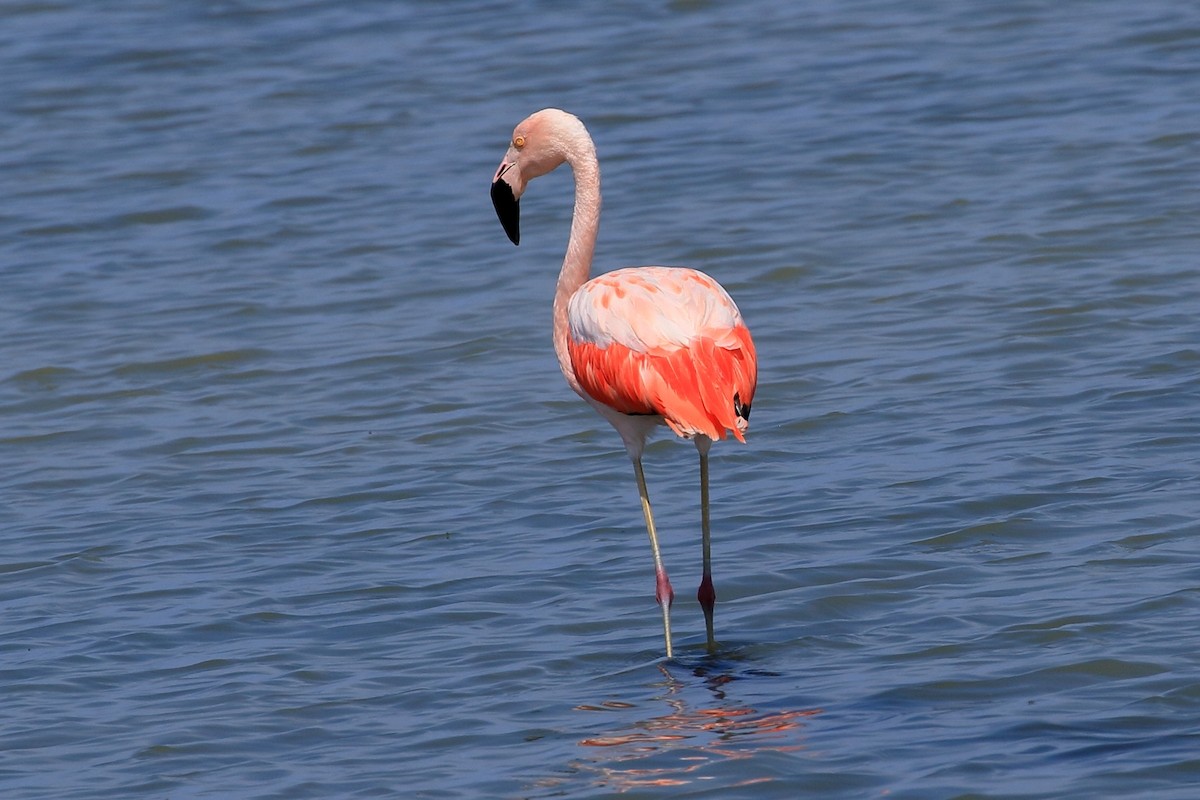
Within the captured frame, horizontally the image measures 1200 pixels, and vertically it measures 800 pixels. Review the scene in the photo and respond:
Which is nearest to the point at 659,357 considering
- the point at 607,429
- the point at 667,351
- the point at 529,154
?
the point at 667,351

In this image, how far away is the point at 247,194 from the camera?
14.2 metres

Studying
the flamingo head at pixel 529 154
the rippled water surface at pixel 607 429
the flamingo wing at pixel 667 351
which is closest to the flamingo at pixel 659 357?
the flamingo wing at pixel 667 351

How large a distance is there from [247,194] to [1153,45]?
283 inches

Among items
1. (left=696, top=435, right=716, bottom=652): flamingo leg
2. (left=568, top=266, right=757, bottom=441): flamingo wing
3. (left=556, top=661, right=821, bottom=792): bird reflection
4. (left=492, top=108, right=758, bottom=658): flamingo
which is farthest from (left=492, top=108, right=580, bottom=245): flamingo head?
(left=556, top=661, right=821, bottom=792): bird reflection

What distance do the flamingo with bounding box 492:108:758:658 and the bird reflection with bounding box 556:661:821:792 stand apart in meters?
0.58

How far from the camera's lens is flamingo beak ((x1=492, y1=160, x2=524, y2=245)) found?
743cm

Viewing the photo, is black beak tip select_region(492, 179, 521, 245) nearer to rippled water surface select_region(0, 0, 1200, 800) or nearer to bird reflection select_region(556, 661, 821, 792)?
rippled water surface select_region(0, 0, 1200, 800)

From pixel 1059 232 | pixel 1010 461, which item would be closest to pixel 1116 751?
pixel 1010 461

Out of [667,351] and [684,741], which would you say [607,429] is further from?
[684,741]

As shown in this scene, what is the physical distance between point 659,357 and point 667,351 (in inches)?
1.3

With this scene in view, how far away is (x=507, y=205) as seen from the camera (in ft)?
24.7

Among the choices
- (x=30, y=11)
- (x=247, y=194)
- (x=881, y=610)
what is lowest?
(x=881, y=610)

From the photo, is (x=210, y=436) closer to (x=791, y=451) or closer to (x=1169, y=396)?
(x=791, y=451)

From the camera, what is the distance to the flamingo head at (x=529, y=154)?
23.8ft
